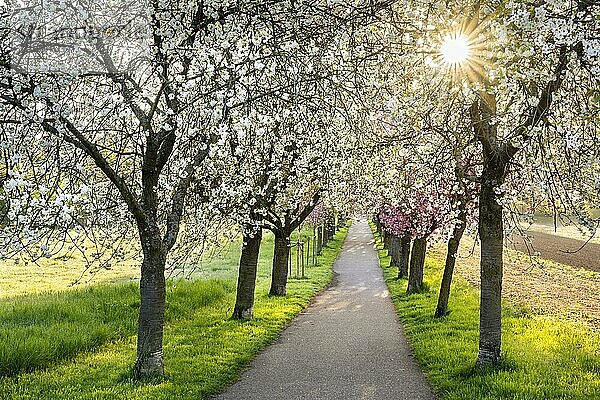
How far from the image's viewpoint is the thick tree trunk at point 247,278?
15.2 meters

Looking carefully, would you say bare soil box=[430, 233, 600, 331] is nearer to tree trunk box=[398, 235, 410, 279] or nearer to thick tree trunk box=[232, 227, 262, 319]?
tree trunk box=[398, 235, 410, 279]

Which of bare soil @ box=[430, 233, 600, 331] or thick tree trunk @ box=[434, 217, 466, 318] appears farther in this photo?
bare soil @ box=[430, 233, 600, 331]

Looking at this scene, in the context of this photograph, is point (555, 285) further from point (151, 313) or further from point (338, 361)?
point (151, 313)

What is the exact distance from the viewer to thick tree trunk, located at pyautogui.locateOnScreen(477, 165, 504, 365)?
9469 millimetres

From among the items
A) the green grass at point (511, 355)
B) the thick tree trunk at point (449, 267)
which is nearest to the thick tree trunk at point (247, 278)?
the green grass at point (511, 355)

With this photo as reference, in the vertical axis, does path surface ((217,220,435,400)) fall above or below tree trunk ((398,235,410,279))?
below

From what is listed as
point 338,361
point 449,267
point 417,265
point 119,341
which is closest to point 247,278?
point 119,341

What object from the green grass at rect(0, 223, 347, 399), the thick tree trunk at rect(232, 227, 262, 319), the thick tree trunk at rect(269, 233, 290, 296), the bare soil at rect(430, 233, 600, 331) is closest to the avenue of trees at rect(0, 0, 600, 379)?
the green grass at rect(0, 223, 347, 399)

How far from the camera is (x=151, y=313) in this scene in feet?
30.8

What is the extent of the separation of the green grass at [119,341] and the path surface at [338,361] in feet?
1.47

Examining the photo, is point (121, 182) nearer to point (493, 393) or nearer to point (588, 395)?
point (493, 393)

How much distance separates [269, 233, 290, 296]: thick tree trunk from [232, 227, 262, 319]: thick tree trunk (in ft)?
10.2

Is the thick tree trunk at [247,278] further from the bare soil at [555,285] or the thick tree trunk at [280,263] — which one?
the bare soil at [555,285]

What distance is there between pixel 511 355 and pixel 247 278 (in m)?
7.35
